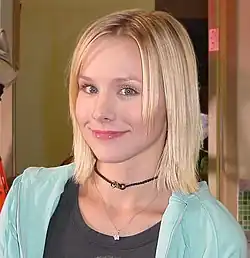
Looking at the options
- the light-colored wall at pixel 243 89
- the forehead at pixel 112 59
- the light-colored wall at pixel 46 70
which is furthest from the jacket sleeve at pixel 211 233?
the light-colored wall at pixel 46 70

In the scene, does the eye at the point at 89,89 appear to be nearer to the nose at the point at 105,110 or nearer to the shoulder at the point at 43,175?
the nose at the point at 105,110

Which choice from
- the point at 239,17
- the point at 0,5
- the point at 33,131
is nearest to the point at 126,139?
the point at 0,5

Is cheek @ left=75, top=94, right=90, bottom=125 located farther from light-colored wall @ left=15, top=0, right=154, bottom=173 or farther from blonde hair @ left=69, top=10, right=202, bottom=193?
light-colored wall @ left=15, top=0, right=154, bottom=173

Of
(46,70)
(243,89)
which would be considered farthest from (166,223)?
(46,70)

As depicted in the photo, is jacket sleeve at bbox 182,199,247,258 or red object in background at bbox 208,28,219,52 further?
red object in background at bbox 208,28,219,52

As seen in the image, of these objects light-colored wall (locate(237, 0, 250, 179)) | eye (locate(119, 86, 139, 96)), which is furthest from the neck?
light-colored wall (locate(237, 0, 250, 179))

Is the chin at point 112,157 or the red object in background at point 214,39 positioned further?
the red object in background at point 214,39

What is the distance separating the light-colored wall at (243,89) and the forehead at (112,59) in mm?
1380

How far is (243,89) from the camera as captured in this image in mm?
2301

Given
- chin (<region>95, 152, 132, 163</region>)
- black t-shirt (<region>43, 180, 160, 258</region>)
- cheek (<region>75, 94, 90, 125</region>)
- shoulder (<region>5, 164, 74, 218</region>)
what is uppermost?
cheek (<region>75, 94, 90, 125</region>)

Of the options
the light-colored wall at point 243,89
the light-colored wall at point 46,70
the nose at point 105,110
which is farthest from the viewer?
the light-colored wall at point 46,70

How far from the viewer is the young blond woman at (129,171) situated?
956 mm

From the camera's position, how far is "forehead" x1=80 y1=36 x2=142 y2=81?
95cm

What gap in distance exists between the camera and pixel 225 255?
3.18ft
